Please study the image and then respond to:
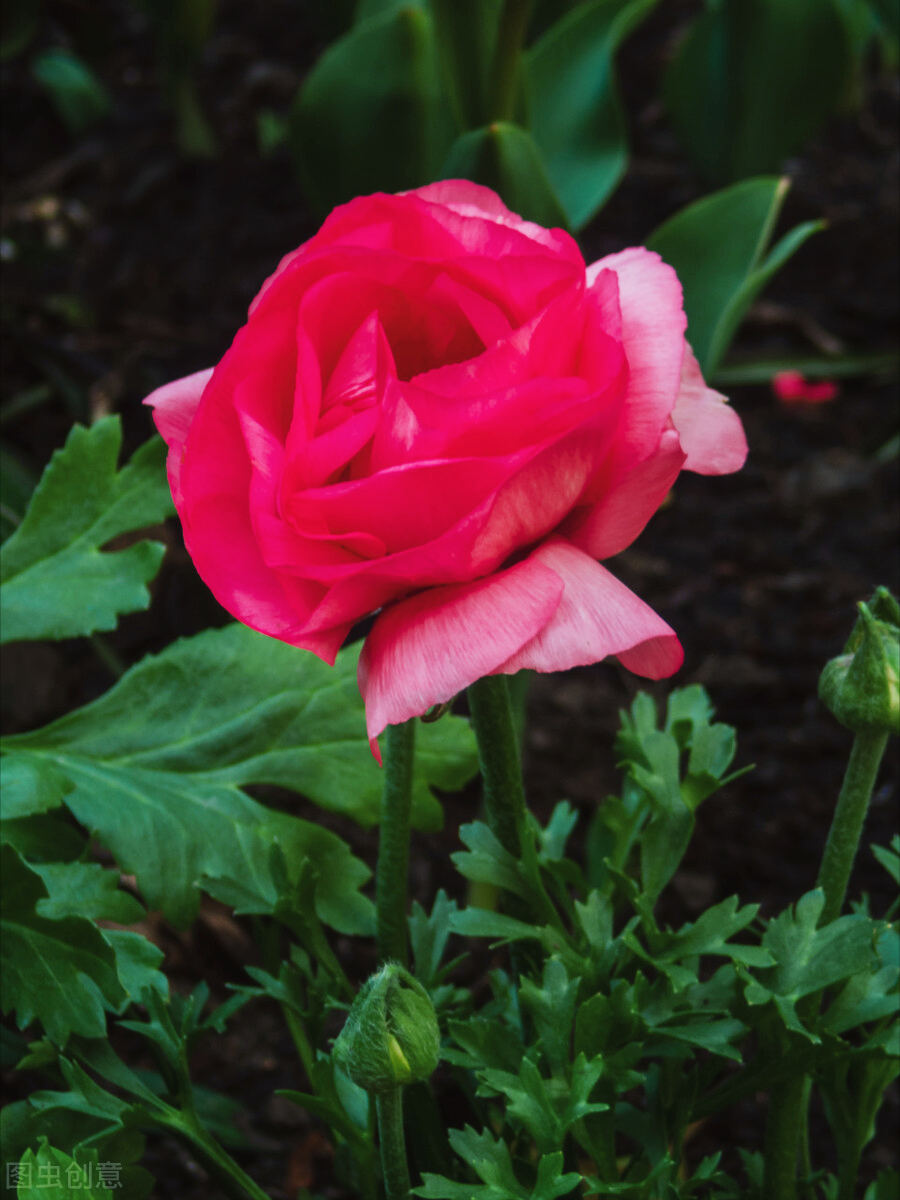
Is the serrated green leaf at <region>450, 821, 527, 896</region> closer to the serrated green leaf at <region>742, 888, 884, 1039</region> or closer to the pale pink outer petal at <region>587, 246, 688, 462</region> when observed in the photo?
the serrated green leaf at <region>742, 888, 884, 1039</region>

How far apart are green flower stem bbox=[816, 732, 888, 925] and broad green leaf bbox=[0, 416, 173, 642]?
47 cm

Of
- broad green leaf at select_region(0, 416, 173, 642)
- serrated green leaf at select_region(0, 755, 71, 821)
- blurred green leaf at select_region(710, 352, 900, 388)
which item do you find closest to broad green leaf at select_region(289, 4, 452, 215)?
blurred green leaf at select_region(710, 352, 900, 388)

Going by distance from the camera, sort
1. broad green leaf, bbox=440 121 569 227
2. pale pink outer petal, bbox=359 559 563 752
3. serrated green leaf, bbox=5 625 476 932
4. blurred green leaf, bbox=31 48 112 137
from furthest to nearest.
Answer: blurred green leaf, bbox=31 48 112 137 → broad green leaf, bbox=440 121 569 227 → serrated green leaf, bbox=5 625 476 932 → pale pink outer petal, bbox=359 559 563 752

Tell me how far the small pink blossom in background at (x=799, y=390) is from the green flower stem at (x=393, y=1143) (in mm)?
1437

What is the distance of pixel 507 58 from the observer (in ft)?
3.90

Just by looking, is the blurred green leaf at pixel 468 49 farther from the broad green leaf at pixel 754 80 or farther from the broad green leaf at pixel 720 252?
the broad green leaf at pixel 754 80

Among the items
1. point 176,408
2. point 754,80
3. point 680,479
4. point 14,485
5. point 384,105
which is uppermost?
point 176,408

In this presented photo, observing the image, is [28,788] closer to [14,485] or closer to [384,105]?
[14,485]

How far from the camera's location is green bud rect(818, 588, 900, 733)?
570 millimetres

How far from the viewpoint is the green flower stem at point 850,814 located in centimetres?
61

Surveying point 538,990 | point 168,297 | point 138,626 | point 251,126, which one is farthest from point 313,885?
point 251,126

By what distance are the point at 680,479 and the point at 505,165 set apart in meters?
0.74

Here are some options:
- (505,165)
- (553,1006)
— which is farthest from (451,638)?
(505,165)

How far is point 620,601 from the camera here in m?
0.46
